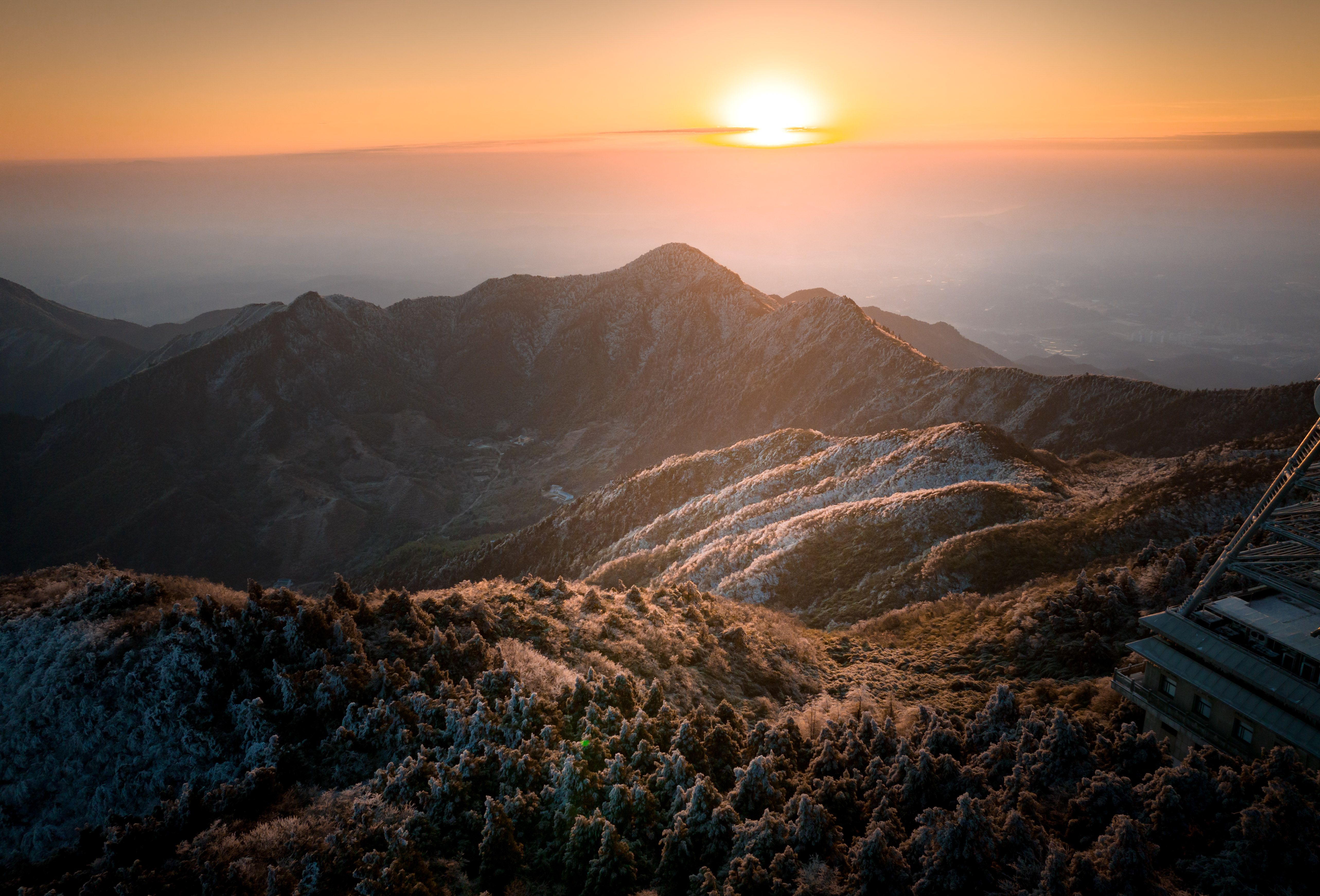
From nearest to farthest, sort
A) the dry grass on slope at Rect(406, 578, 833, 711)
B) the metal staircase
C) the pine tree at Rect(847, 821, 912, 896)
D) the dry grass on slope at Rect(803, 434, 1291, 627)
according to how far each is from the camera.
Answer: the pine tree at Rect(847, 821, 912, 896), the metal staircase, the dry grass on slope at Rect(406, 578, 833, 711), the dry grass on slope at Rect(803, 434, 1291, 627)

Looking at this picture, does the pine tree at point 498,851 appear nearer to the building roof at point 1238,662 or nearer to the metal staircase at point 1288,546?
the building roof at point 1238,662

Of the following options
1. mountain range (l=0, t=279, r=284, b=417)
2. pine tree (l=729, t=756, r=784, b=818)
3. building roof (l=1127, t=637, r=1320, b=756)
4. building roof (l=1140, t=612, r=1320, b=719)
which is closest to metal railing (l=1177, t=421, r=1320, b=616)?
building roof (l=1140, t=612, r=1320, b=719)

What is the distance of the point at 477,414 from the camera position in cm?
12700

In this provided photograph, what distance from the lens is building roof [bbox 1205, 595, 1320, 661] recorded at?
13.1 metres

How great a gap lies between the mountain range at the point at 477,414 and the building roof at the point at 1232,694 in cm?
3179

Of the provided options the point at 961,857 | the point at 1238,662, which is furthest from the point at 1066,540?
the point at 961,857

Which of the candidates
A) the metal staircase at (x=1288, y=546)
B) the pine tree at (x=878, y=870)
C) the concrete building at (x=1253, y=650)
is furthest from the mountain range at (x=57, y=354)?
the metal staircase at (x=1288, y=546)

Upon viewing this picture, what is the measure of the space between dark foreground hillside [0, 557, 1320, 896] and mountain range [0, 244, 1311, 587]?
3216cm

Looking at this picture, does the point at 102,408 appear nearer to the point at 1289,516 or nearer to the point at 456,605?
A: the point at 456,605

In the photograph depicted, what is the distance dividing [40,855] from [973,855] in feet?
60.3

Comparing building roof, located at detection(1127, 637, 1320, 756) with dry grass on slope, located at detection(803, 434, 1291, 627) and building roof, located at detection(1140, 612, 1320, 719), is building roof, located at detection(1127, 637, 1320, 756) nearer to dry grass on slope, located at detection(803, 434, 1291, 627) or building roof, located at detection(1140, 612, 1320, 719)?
building roof, located at detection(1140, 612, 1320, 719)

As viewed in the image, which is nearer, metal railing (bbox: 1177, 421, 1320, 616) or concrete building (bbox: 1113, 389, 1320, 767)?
concrete building (bbox: 1113, 389, 1320, 767)

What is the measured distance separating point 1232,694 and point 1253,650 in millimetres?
1244

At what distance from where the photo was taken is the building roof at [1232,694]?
1233 centimetres
